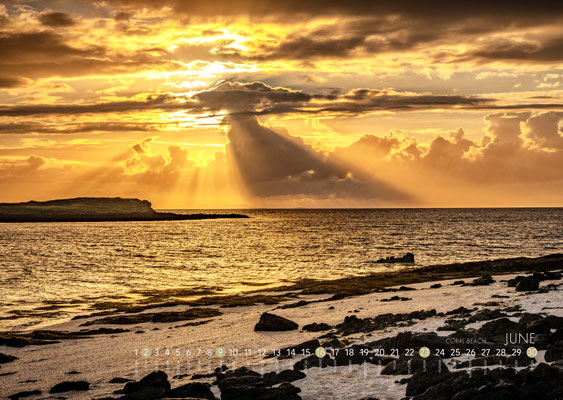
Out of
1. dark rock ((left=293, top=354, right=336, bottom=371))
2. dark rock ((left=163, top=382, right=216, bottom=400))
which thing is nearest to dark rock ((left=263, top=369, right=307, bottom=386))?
dark rock ((left=293, top=354, right=336, bottom=371))

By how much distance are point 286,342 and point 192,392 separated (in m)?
8.42

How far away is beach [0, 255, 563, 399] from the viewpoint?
17.0 meters

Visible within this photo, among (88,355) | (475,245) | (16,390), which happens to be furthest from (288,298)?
(475,245)

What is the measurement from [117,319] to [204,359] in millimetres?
13838

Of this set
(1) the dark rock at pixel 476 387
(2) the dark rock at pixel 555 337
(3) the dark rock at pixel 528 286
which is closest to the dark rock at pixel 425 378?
(1) the dark rock at pixel 476 387

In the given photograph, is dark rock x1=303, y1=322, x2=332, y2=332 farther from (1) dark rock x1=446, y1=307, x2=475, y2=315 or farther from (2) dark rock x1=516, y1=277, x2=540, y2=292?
(2) dark rock x1=516, y1=277, x2=540, y2=292

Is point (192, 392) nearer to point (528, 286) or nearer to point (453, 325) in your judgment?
point (453, 325)

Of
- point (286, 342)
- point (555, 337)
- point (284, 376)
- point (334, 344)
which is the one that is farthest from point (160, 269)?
point (555, 337)

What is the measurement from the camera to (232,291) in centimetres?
4888

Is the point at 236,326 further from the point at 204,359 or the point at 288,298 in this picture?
the point at 288,298

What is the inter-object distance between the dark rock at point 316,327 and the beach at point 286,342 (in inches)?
6.1

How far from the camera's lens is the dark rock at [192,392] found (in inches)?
615

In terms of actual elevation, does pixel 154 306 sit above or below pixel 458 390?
below

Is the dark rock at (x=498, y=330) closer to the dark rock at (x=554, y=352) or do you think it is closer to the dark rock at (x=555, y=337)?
the dark rock at (x=555, y=337)
